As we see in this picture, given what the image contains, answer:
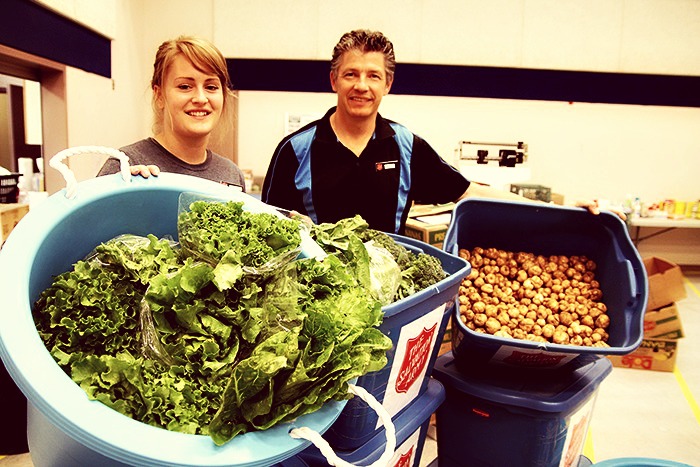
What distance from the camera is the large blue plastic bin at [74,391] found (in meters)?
0.60

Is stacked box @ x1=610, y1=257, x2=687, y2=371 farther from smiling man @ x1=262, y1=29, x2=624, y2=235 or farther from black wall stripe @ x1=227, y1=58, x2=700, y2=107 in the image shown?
black wall stripe @ x1=227, y1=58, x2=700, y2=107

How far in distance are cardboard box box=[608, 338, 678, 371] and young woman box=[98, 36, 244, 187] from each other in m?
3.37

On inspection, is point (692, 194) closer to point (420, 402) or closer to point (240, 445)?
point (420, 402)

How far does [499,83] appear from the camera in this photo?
19.6 ft

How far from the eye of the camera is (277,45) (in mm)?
5734

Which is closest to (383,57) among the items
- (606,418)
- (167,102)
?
(167,102)

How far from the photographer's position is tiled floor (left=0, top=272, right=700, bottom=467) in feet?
8.59

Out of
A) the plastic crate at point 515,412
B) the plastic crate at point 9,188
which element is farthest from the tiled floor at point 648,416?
the plastic crate at point 9,188

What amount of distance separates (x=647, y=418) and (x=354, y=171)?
245 centimetres

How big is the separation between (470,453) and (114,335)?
1227mm

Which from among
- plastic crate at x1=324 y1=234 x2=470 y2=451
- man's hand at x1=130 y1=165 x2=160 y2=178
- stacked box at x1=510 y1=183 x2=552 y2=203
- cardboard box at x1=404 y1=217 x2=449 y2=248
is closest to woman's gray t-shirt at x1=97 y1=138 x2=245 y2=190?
man's hand at x1=130 y1=165 x2=160 y2=178

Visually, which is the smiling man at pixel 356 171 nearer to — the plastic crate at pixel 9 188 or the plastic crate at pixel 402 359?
the plastic crate at pixel 402 359

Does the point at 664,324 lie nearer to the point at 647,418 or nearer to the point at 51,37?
the point at 647,418

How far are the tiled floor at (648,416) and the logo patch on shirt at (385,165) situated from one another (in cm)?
132
